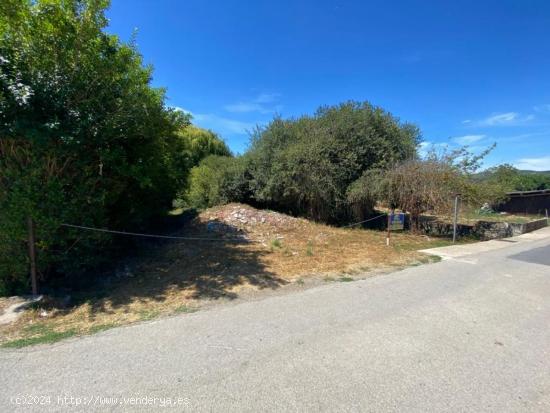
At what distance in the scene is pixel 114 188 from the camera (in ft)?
22.0

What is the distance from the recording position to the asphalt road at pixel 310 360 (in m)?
2.38

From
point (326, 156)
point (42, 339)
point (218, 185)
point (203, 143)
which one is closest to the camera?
point (42, 339)

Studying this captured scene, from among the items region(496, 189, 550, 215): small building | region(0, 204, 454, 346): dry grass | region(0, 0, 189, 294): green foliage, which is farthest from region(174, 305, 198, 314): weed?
region(496, 189, 550, 215): small building

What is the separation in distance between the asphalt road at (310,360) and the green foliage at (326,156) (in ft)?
30.4

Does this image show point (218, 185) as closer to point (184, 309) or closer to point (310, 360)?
point (184, 309)

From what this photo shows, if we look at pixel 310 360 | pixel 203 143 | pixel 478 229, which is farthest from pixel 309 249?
pixel 203 143

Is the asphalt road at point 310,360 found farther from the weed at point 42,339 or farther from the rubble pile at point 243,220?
the rubble pile at point 243,220

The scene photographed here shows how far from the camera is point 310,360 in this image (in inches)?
116

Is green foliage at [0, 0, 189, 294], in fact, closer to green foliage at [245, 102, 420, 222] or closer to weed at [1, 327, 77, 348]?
weed at [1, 327, 77, 348]

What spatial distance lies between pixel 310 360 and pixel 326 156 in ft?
37.5

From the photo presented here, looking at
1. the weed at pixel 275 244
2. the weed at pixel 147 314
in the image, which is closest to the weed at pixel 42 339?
the weed at pixel 147 314


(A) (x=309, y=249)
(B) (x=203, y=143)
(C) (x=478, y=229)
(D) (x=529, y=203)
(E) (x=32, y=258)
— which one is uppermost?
(B) (x=203, y=143)

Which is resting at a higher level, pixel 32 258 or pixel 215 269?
pixel 32 258

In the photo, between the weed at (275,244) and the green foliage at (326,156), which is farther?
the green foliage at (326,156)
